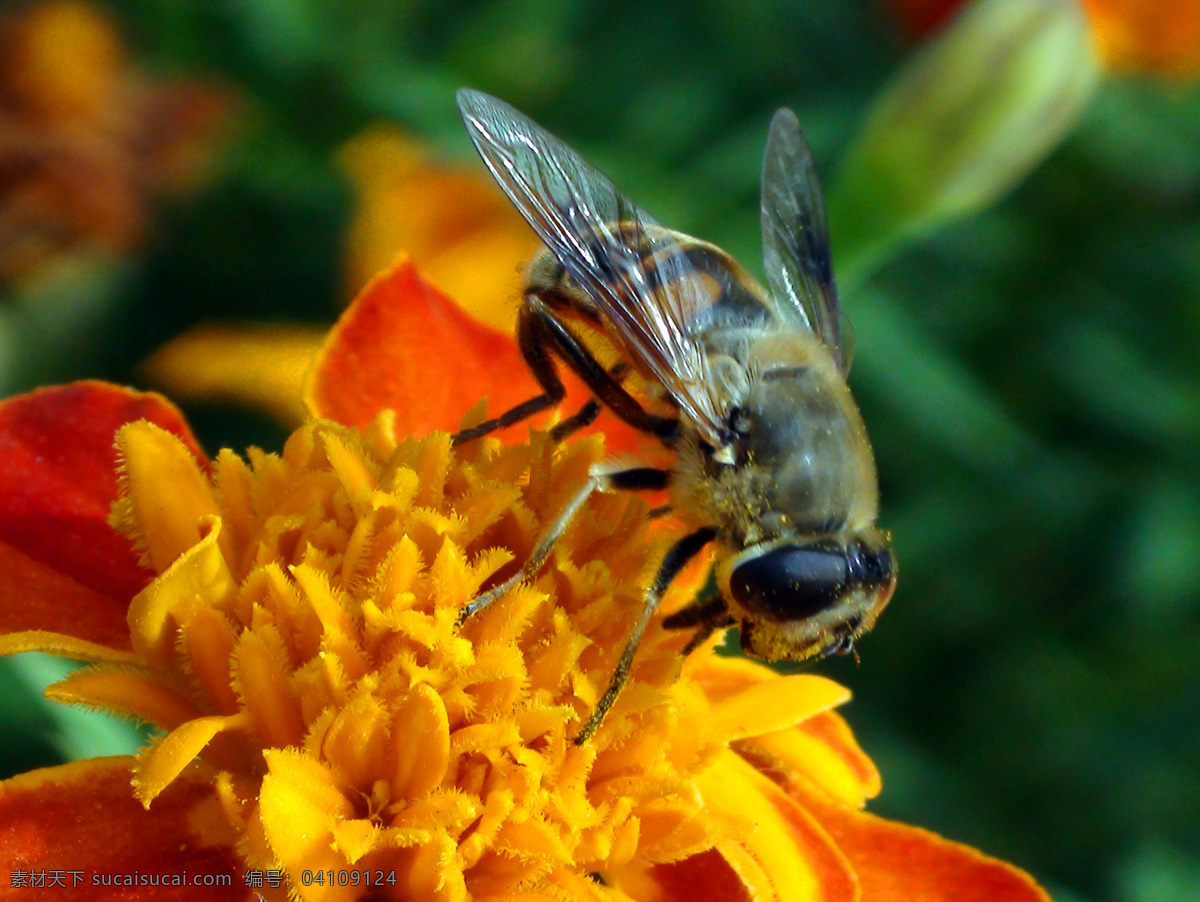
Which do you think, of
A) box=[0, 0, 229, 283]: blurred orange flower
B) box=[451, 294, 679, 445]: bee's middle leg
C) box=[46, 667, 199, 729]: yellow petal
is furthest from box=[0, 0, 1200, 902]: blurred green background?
box=[46, 667, 199, 729]: yellow petal

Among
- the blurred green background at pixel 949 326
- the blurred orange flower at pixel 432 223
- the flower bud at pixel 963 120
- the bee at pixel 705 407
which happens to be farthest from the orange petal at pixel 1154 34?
the bee at pixel 705 407

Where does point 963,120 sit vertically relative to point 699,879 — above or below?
above

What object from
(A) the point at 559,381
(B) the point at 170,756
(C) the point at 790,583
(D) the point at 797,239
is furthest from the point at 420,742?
(D) the point at 797,239

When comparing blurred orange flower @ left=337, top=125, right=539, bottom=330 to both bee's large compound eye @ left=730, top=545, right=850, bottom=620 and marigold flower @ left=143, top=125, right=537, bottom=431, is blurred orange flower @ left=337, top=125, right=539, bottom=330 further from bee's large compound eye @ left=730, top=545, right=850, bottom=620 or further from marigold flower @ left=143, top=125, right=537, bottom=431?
bee's large compound eye @ left=730, top=545, right=850, bottom=620

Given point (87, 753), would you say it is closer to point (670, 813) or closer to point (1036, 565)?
point (670, 813)

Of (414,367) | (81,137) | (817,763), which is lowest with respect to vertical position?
(817,763)

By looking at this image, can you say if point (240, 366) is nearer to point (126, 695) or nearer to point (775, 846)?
point (126, 695)
